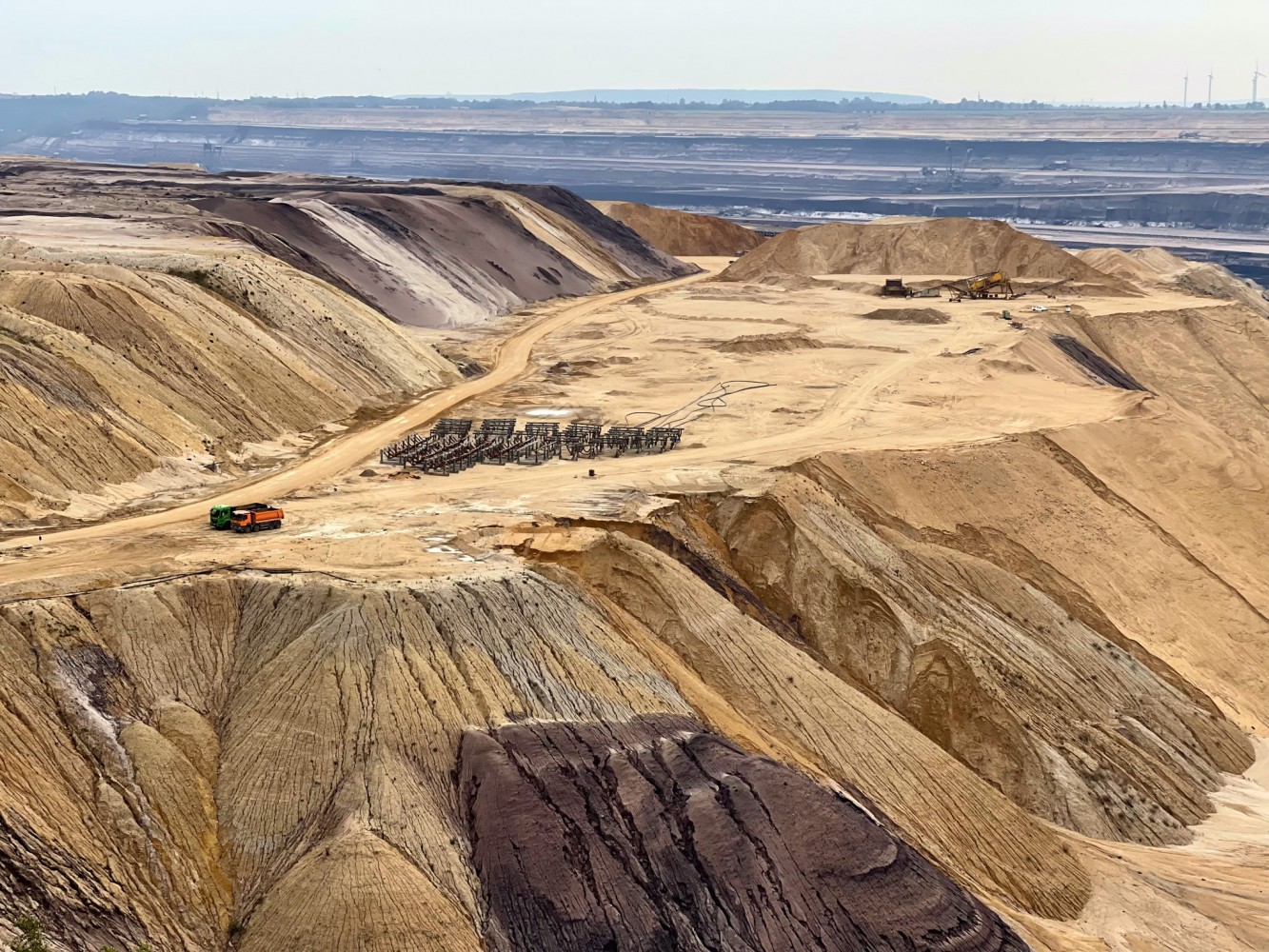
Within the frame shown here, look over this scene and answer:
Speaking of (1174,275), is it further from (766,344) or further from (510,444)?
(510,444)

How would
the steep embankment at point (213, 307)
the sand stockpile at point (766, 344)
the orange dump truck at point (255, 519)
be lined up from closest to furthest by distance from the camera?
the orange dump truck at point (255, 519)
the steep embankment at point (213, 307)
the sand stockpile at point (766, 344)

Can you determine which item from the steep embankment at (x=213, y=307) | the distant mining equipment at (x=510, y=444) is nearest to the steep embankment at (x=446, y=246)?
the steep embankment at (x=213, y=307)

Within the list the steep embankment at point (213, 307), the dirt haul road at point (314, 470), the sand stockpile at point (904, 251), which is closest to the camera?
the dirt haul road at point (314, 470)

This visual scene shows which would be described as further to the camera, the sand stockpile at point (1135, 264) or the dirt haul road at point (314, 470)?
the sand stockpile at point (1135, 264)

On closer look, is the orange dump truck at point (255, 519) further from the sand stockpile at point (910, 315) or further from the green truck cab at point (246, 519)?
the sand stockpile at point (910, 315)

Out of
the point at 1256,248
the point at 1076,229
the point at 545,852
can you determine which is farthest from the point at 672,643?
the point at 1076,229

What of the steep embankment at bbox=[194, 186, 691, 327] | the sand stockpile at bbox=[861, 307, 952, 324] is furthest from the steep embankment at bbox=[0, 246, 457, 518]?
the sand stockpile at bbox=[861, 307, 952, 324]

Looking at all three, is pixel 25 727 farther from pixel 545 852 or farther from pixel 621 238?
pixel 621 238
